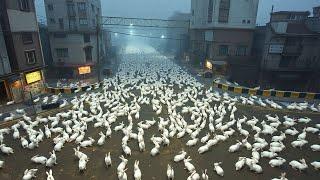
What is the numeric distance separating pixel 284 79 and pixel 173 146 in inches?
964

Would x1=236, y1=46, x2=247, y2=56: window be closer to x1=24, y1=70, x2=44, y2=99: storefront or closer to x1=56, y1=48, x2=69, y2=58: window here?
x1=56, y1=48, x2=69, y2=58: window

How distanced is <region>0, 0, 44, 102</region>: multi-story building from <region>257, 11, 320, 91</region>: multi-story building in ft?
99.1

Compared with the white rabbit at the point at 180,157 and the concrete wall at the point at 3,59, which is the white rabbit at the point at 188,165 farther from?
the concrete wall at the point at 3,59

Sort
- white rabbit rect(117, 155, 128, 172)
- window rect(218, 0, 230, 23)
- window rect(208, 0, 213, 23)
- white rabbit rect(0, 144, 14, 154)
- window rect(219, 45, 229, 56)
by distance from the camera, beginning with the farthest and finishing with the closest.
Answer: window rect(208, 0, 213, 23) → window rect(219, 45, 229, 56) → window rect(218, 0, 230, 23) → white rabbit rect(0, 144, 14, 154) → white rabbit rect(117, 155, 128, 172)

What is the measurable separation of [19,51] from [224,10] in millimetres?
31178

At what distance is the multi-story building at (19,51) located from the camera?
22531mm

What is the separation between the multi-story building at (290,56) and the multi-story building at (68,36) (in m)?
26.9

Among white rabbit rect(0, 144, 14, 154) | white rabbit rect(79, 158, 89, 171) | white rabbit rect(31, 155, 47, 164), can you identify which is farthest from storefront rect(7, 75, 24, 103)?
white rabbit rect(79, 158, 89, 171)

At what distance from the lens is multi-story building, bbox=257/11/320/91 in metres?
31.1

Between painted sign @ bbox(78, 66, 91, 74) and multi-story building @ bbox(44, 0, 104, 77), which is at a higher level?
multi-story building @ bbox(44, 0, 104, 77)

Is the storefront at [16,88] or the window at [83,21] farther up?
the window at [83,21]

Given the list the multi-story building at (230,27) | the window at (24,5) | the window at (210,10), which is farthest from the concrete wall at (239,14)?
the window at (24,5)

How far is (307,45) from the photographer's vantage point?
31641 mm

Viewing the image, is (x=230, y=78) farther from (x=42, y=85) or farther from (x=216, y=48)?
(x=42, y=85)
